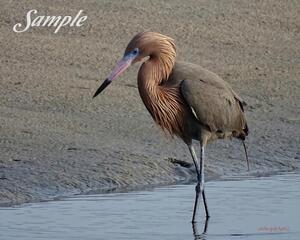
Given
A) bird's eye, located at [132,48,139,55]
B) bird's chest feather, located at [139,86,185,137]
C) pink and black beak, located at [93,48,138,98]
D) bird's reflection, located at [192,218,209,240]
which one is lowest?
bird's reflection, located at [192,218,209,240]

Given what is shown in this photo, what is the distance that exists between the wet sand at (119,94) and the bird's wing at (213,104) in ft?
2.61

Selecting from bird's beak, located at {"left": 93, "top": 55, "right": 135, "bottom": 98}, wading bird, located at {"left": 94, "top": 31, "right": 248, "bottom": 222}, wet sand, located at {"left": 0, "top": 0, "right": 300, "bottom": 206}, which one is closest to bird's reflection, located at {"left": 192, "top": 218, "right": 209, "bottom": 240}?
wading bird, located at {"left": 94, "top": 31, "right": 248, "bottom": 222}

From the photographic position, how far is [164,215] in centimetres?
841

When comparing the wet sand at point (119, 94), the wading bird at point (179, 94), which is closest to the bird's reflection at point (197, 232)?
the wading bird at point (179, 94)

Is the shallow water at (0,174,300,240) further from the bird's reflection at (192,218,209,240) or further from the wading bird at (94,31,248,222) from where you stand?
the wading bird at (94,31,248,222)

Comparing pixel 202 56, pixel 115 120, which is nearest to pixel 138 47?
pixel 115 120

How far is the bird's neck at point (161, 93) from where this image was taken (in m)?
8.56

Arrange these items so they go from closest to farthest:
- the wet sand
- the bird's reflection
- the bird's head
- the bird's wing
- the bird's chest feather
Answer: the bird's reflection, the bird's head, the bird's chest feather, the bird's wing, the wet sand

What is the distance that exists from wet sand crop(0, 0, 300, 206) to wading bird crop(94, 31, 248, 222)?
2.50 ft

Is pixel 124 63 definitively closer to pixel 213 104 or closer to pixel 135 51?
pixel 135 51

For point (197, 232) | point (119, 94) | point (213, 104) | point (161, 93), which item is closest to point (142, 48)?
point (161, 93)

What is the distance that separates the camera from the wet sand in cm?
950

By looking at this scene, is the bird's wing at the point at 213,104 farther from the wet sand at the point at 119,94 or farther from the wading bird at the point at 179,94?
the wet sand at the point at 119,94

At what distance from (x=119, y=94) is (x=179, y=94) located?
2.77m
